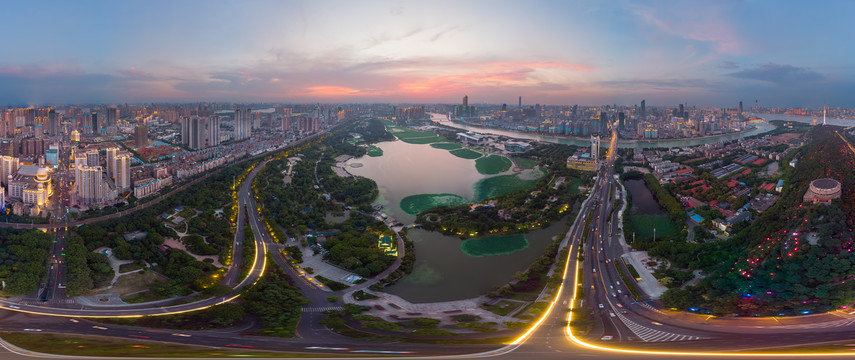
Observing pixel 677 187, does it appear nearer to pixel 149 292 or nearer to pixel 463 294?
pixel 463 294

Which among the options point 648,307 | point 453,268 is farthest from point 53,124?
point 648,307

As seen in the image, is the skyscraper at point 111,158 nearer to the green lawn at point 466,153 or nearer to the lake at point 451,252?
the lake at point 451,252

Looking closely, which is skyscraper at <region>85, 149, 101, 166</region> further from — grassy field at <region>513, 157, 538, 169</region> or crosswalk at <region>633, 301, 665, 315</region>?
grassy field at <region>513, 157, 538, 169</region>

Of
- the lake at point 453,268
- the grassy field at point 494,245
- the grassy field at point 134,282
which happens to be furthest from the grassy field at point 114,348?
the grassy field at point 494,245

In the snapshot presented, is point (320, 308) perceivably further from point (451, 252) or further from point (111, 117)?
point (111, 117)

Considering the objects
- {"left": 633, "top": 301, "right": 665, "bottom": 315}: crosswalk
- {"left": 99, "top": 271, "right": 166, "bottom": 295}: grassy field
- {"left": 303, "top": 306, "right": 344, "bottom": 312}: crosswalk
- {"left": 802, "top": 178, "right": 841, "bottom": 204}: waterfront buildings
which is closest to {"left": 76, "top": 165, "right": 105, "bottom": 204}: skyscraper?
{"left": 99, "top": 271, "right": 166, "bottom": 295}: grassy field

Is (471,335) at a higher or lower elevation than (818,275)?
lower

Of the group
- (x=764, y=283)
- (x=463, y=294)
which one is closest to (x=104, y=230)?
(x=463, y=294)
